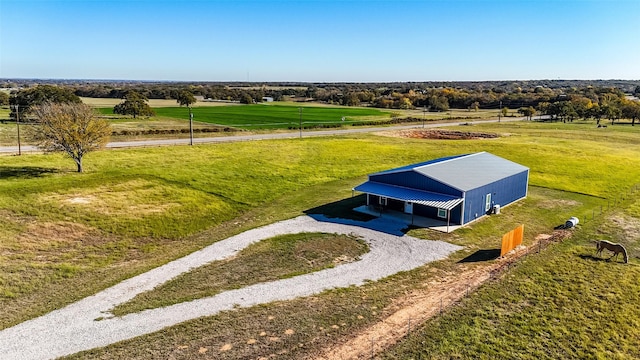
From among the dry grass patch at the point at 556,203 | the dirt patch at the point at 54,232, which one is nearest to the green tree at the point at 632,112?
the dry grass patch at the point at 556,203

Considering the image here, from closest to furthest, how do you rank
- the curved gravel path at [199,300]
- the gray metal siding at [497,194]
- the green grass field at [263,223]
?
the curved gravel path at [199,300] < the green grass field at [263,223] < the gray metal siding at [497,194]

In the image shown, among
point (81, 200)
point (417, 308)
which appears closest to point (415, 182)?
point (417, 308)

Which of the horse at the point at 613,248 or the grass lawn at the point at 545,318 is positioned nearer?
the grass lawn at the point at 545,318

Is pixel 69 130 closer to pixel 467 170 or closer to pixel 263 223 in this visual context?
pixel 263 223

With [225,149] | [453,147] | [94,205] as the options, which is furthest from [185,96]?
[94,205]

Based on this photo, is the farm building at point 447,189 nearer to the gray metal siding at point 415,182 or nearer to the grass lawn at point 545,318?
the gray metal siding at point 415,182

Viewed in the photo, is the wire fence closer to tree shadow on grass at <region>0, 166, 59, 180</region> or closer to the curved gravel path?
the curved gravel path
